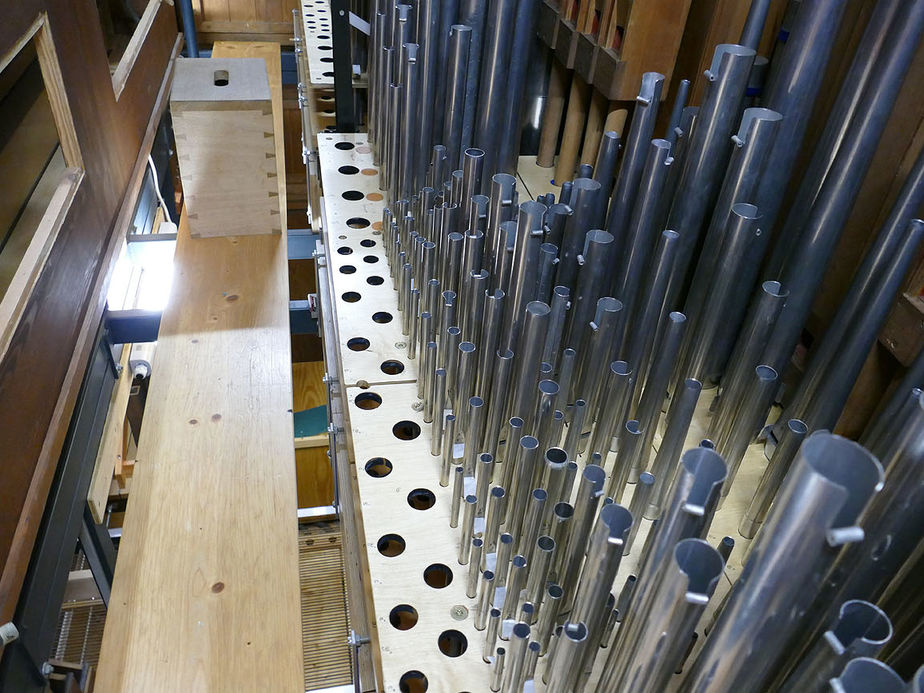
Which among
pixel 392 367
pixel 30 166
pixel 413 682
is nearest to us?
pixel 413 682

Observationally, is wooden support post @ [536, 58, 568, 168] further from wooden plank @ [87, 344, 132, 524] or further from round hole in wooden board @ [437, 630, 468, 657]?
wooden plank @ [87, 344, 132, 524]

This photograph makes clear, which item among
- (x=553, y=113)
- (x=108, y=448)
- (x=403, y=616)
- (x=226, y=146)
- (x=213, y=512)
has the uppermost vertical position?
(x=553, y=113)

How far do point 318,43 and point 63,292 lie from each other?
77.5 inches

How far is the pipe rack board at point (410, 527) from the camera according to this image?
104 centimetres

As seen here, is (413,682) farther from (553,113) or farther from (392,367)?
(553,113)

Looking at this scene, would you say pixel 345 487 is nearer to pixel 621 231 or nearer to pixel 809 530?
pixel 621 231

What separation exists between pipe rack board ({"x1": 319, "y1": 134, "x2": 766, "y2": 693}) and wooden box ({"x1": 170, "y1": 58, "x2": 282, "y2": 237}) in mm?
841

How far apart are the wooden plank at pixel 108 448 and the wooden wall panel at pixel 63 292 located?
18.4 inches

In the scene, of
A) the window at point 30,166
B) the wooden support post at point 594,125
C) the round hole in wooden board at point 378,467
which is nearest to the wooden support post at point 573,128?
the wooden support post at point 594,125

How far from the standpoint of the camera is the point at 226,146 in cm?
223

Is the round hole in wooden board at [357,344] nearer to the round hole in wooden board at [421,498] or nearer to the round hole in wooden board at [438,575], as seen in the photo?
the round hole in wooden board at [421,498]

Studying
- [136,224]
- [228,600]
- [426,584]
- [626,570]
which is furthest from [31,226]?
[626,570]

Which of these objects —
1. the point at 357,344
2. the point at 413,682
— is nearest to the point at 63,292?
the point at 357,344

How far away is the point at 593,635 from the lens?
2.80 feet
